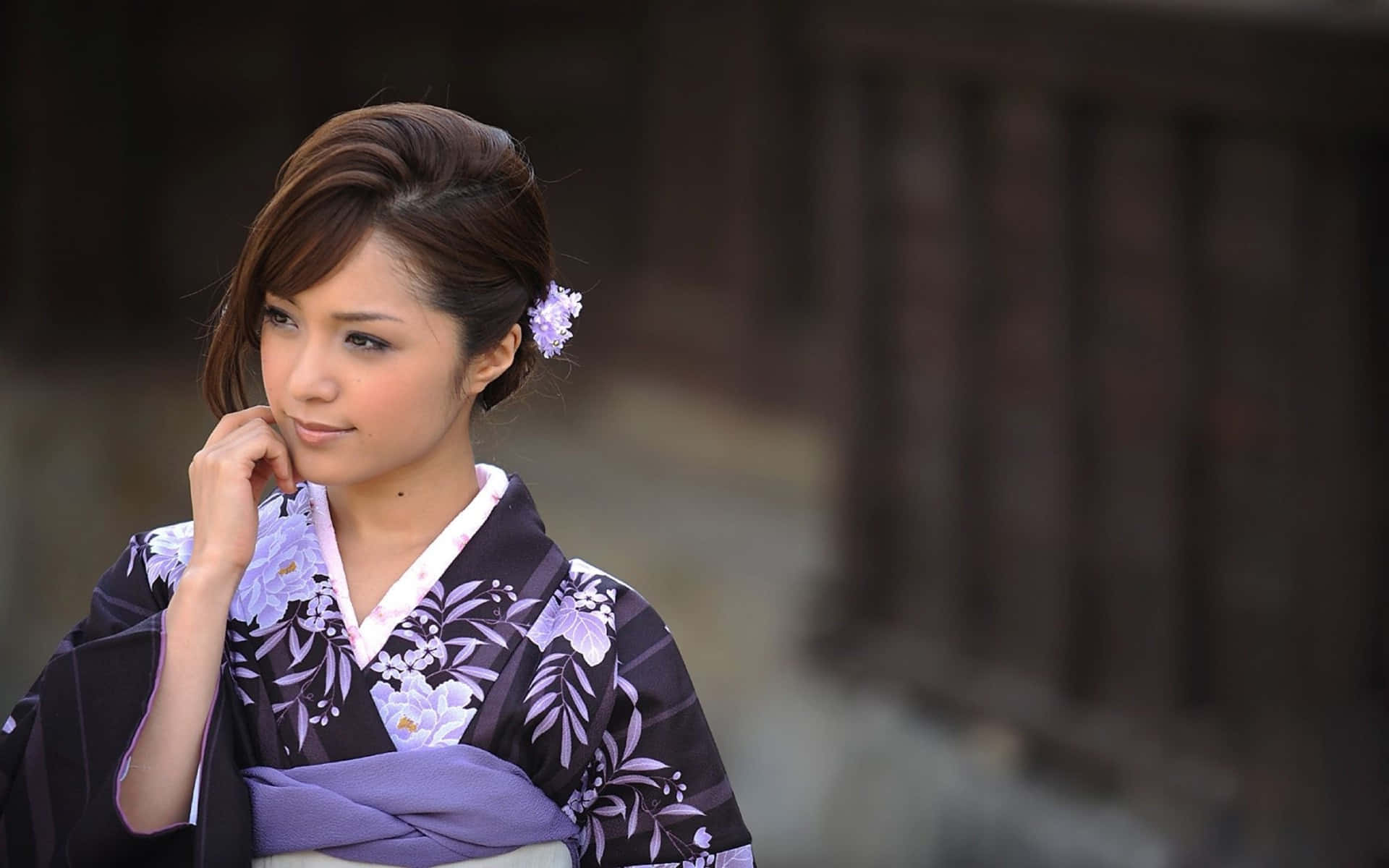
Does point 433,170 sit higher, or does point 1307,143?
point 1307,143

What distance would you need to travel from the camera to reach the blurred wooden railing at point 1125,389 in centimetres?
319

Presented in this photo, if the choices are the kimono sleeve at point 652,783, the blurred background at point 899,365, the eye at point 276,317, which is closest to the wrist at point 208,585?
the eye at point 276,317

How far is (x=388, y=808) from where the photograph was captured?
4.86 feet

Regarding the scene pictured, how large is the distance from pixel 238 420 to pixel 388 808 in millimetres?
384

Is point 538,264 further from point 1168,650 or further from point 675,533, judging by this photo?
point 675,533

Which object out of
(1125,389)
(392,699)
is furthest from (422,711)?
(1125,389)

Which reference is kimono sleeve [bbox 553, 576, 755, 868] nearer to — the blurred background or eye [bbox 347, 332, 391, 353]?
eye [bbox 347, 332, 391, 353]

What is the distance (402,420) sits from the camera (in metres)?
1.50

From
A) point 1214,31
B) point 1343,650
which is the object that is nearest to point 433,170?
point 1214,31

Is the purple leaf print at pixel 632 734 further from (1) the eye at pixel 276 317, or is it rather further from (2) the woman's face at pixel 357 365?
(1) the eye at pixel 276 317

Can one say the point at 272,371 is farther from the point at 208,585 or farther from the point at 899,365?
the point at 899,365

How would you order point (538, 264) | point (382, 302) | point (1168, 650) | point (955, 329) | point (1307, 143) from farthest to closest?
point (955, 329)
point (1168, 650)
point (1307, 143)
point (538, 264)
point (382, 302)

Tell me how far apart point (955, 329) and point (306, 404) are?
2842 mm

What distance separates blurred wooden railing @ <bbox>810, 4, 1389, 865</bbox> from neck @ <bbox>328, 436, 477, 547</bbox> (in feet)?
6.40
